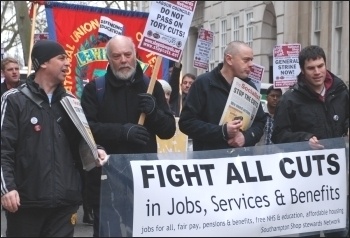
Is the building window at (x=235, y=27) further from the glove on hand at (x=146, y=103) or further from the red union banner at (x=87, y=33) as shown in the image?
the glove on hand at (x=146, y=103)

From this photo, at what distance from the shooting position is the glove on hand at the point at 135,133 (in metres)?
6.52

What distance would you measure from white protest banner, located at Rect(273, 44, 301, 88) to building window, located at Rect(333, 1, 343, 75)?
15.4 m

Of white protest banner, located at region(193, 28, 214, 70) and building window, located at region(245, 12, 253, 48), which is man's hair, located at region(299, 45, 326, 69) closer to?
white protest banner, located at region(193, 28, 214, 70)

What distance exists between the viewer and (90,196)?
6.70 metres

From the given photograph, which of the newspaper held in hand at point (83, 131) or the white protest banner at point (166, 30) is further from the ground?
the white protest banner at point (166, 30)

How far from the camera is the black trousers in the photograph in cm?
607

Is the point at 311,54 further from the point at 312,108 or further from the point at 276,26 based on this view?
the point at 276,26

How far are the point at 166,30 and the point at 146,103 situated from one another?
1137mm

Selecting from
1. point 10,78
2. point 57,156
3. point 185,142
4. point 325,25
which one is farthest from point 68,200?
point 325,25

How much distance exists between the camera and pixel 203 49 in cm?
1571

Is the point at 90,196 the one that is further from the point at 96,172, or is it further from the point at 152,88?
the point at 152,88

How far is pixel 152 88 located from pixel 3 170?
148 cm

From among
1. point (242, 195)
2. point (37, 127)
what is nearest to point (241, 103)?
point (242, 195)

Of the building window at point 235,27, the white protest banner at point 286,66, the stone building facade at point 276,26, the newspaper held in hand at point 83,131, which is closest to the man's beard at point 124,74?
the newspaper held in hand at point 83,131
